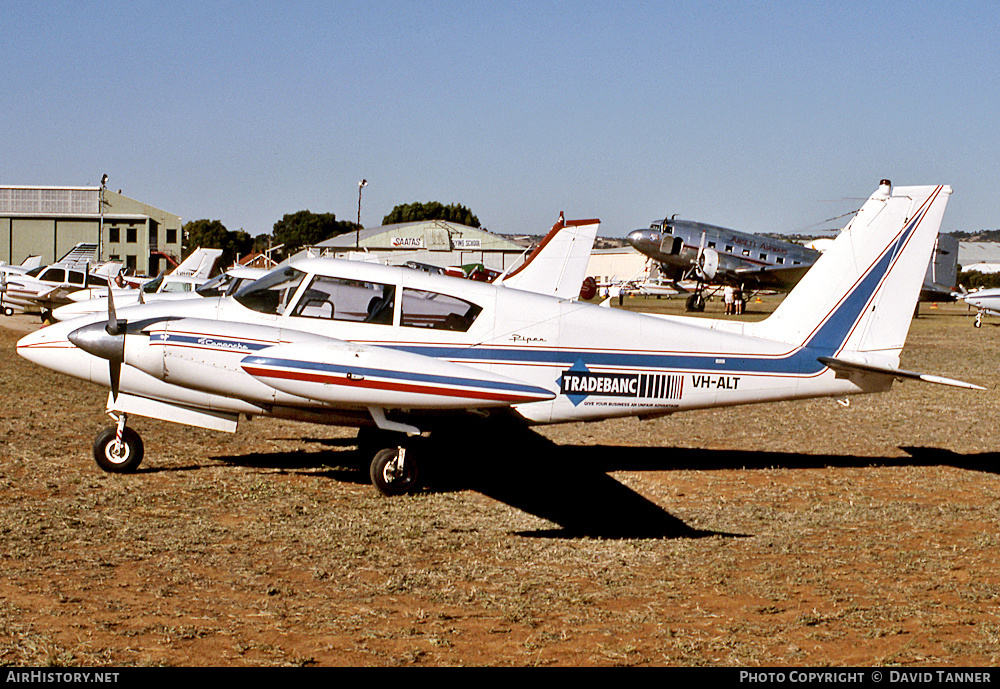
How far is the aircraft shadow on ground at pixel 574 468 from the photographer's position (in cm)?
939

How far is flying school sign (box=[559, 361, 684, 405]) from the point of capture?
10617mm

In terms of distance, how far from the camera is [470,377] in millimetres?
9047

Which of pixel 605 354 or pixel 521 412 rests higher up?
A: pixel 605 354

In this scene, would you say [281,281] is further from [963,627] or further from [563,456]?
[963,627]

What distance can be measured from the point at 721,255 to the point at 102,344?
41.7 metres

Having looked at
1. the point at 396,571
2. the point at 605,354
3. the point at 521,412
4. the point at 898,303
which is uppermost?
the point at 898,303

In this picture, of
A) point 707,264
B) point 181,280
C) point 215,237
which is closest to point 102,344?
point 181,280

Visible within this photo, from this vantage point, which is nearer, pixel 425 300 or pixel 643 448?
pixel 425 300

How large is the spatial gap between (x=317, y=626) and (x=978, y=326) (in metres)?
45.1

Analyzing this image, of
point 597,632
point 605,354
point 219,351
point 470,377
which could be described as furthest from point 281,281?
point 597,632

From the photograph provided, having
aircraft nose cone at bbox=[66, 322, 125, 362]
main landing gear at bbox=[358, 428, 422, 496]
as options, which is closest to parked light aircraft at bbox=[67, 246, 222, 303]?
aircraft nose cone at bbox=[66, 322, 125, 362]

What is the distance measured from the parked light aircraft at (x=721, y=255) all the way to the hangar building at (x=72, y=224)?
199 ft

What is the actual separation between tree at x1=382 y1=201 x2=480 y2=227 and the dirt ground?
13407cm
